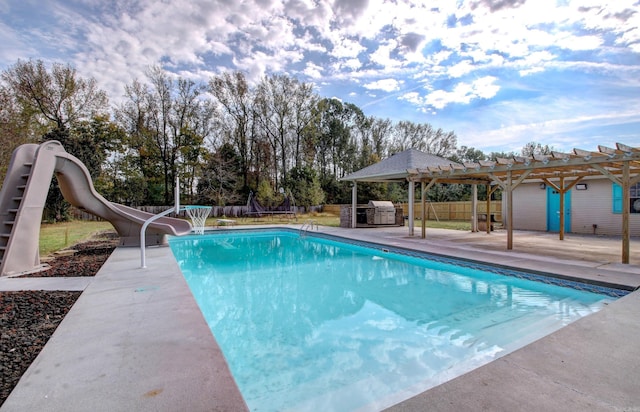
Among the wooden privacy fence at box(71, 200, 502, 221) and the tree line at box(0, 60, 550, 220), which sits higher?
the tree line at box(0, 60, 550, 220)

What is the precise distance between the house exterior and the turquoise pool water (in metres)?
8.23

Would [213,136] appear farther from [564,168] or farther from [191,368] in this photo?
[191,368]

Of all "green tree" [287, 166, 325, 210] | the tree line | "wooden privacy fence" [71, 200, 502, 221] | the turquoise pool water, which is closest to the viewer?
the turquoise pool water

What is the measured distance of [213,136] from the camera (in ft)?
81.6

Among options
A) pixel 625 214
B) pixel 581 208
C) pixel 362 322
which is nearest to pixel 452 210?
pixel 581 208

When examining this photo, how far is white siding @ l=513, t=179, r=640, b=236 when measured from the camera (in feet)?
37.3

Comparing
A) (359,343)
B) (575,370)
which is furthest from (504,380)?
(359,343)

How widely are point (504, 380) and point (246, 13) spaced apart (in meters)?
11.3

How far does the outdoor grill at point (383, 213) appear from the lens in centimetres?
1528

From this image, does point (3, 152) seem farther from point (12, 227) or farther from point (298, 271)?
point (298, 271)

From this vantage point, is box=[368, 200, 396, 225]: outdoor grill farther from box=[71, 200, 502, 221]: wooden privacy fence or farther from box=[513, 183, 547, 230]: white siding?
box=[513, 183, 547, 230]: white siding

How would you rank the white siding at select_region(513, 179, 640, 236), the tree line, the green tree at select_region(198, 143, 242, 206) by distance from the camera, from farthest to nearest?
the green tree at select_region(198, 143, 242, 206) < the tree line < the white siding at select_region(513, 179, 640, 236)

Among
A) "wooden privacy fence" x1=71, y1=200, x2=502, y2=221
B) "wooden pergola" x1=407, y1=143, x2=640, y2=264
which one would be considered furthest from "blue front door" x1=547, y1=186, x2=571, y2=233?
"wooden privacy fence" x1=71, y1=200, x2=502, y2=221

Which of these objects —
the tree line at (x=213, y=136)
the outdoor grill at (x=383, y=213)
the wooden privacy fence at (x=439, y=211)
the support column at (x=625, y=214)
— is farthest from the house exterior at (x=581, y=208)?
the tree line at (x=213, y=136)
